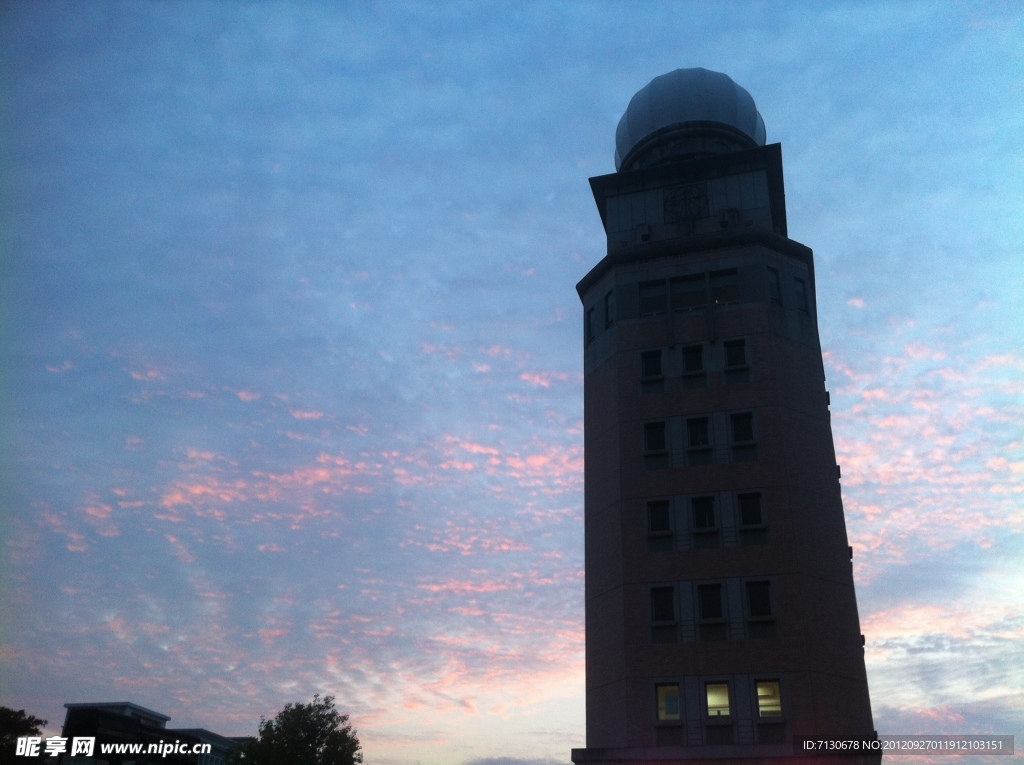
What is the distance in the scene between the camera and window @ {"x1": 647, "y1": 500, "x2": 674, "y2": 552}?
4353cm

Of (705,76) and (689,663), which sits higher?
(705,76)

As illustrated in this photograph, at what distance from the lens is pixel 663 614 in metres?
42.0

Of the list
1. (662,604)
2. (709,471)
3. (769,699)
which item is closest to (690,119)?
(709,471)

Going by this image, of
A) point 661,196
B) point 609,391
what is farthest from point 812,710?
point 661,196

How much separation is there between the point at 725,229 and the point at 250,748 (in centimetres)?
5551

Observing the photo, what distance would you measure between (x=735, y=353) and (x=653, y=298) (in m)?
6.66

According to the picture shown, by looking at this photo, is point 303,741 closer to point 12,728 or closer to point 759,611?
point 12,728

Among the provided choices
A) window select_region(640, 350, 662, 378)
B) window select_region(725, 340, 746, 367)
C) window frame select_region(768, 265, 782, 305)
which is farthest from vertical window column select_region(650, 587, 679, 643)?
window frame select_region(768, 265, 782, 305)

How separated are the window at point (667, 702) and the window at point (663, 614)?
231 cm

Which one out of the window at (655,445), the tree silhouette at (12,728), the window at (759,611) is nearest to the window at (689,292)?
the window at (655,445)

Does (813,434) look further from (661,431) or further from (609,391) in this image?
(609,391)

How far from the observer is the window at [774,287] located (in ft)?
161

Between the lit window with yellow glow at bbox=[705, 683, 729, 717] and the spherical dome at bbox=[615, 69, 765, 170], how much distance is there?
35672mm

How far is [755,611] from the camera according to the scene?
40.9m
